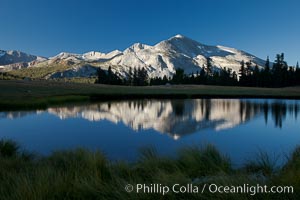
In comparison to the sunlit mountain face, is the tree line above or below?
above

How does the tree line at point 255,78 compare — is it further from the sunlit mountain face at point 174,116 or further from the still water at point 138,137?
the still water at point 138,137

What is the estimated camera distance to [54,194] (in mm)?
4746

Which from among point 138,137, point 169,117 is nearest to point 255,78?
point 169,117

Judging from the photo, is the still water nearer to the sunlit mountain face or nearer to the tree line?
the sunlit mountain face

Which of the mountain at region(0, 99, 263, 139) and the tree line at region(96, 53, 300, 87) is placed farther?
the tree line at region(96, 53, 300, 87)

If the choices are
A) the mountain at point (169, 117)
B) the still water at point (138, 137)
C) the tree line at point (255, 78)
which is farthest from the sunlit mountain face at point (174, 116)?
the tree line at point (255, 78)

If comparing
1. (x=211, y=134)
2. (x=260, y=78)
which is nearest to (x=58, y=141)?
(x=211, y=134)

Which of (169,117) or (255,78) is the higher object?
(255,78)

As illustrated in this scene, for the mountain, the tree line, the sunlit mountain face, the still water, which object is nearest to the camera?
the still water

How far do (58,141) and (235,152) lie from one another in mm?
10359

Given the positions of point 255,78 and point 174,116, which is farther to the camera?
point 255,78

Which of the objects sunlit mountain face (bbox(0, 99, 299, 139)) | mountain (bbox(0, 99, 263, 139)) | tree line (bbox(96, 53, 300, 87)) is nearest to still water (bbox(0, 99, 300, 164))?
mountain (bbox(0, 99, 263, 139))

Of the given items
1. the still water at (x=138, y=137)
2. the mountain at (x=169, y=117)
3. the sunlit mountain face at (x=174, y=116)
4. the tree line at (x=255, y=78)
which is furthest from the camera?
the tree line at (x=255, y=78)

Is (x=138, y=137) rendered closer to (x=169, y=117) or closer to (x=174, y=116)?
(x=169, y=117)
